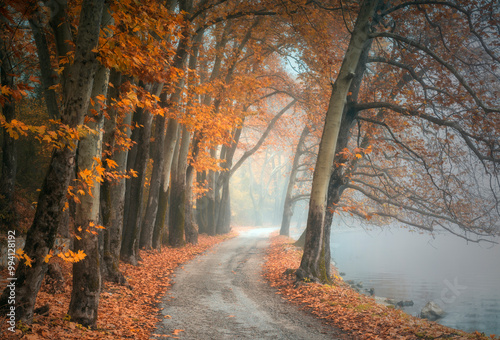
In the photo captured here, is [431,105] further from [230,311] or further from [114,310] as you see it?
[114,310]

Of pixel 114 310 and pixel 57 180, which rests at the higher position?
pixel 57 180

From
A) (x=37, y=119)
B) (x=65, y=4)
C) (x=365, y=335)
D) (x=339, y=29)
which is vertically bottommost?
(x=365, y=335)

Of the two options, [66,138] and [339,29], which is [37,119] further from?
[339,29]

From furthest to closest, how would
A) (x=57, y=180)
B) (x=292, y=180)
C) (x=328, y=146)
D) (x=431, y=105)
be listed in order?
(x=292, y=180) < (x=431, y=105) < (x=328, y=146) < (x=57, y=180)

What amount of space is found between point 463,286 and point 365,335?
14.7m

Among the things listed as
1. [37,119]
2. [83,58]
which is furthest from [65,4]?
[37,119]

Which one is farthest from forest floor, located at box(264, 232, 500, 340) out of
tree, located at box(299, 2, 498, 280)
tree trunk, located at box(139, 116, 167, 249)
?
tree trunk, located at box(139, 116, 167, 249)

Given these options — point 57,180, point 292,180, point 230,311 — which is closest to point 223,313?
point 230,311

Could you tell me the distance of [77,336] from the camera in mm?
4465

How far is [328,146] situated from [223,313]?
200 inches

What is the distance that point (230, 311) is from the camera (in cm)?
682

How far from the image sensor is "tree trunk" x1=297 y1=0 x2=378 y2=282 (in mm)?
9055

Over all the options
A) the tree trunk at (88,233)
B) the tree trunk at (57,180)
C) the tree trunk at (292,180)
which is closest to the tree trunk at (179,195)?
the tree trunk at (292,180)

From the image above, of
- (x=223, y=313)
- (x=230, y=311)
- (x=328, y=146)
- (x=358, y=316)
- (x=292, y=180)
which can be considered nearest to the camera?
(x=358, y=316)
